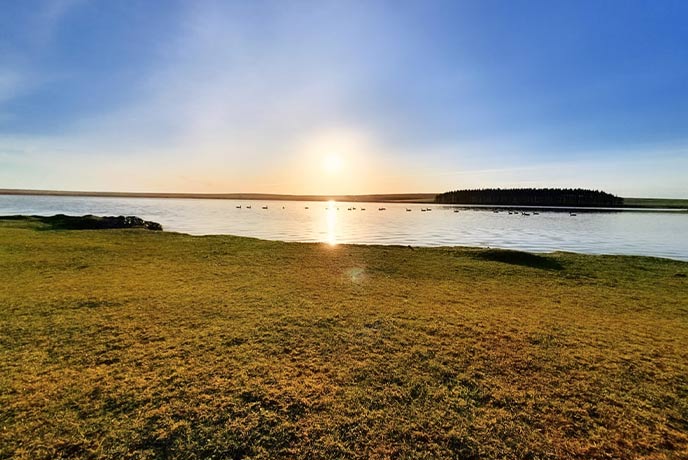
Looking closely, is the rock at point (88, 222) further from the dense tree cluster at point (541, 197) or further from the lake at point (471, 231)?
the dense tree cluster at point (541, 197)

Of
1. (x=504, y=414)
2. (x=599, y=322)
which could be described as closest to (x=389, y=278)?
(x=599, y=322)

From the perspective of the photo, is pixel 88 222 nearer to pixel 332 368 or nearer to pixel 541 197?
pixel 332 368

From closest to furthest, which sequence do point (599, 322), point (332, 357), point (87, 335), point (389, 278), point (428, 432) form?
point (428, 432), point (332, 357), point (87, 335), point (599, 322), point (389, 278)

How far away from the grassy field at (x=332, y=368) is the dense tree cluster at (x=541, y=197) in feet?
449

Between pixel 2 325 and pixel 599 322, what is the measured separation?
1104cm

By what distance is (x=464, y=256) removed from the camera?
15.5 metres

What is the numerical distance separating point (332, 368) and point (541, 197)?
147 meters

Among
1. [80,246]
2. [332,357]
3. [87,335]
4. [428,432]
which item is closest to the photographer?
[428,432]

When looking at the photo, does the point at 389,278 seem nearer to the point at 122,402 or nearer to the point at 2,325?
the point at 122,402

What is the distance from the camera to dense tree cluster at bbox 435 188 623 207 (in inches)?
4771

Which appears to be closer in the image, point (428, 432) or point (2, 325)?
point (428, 432)

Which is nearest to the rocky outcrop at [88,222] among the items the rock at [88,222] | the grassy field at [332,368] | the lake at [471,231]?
the rock at [88,222]

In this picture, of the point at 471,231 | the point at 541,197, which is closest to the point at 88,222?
the point at 471,231

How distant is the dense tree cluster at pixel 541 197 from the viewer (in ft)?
398
